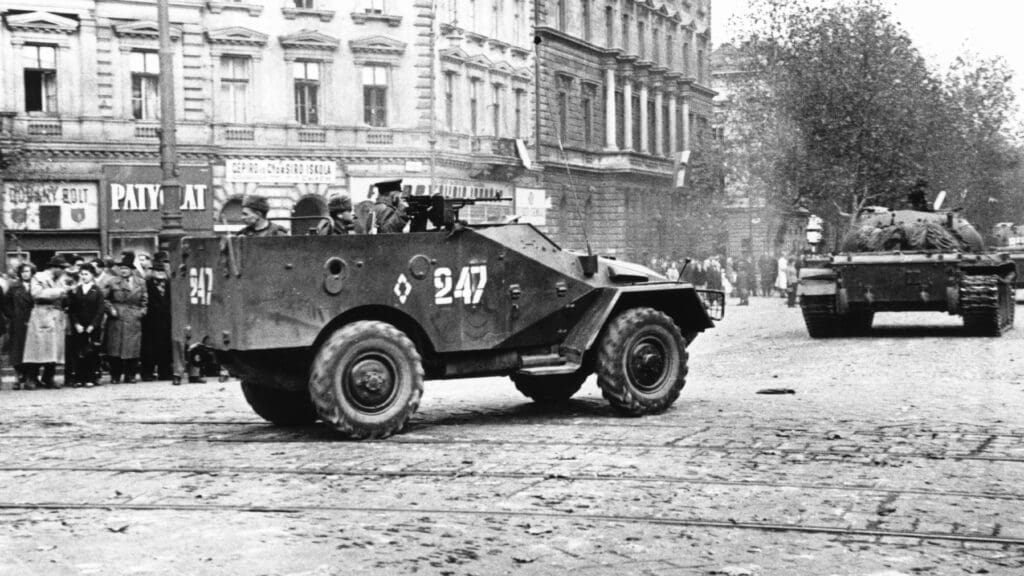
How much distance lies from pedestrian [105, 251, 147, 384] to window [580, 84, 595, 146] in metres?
37.5

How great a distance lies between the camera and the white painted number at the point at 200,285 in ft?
34.8

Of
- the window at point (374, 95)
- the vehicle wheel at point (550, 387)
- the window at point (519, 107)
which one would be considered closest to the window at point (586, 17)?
the window at point (519, 107)

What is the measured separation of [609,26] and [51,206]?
27.5 m

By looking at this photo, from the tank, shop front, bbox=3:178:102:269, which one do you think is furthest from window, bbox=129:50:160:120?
the tank

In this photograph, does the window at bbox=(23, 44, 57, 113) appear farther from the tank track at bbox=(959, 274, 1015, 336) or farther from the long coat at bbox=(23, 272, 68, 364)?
the tank track at bbox=(959, 274, 1015, 336)

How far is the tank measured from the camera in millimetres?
21734

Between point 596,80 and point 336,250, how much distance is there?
46.0 meters

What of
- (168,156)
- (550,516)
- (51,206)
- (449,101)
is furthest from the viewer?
(449,101)

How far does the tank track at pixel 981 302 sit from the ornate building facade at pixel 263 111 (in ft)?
33.6

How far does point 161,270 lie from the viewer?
1912cm

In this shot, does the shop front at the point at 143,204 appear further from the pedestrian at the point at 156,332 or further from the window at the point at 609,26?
the window at the point at 609,26

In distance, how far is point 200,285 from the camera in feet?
35.3

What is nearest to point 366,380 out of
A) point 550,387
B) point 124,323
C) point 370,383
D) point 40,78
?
point 370,383

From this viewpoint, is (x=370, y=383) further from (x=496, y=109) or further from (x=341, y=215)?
(x=496, y=109)
